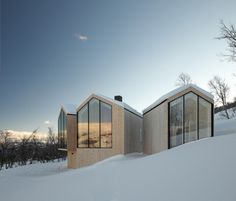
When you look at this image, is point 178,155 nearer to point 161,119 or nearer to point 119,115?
point 161,119

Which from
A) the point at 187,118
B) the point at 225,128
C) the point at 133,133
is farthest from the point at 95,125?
the point at 225,128

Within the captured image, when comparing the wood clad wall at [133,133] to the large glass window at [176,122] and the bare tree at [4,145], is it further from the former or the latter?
the bare tree at [4,145]

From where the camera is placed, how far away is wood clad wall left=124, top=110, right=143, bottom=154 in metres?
14.8

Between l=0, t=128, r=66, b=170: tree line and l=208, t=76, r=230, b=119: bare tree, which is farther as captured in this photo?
l=208, t=76, r=230, b=119: bare tree

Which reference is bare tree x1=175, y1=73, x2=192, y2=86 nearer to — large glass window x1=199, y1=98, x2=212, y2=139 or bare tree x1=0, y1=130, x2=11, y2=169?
large glass window x1=199, y1=98, x2=212, y2=139

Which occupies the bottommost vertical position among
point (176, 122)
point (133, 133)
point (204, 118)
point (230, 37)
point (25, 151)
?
point (25, 151)

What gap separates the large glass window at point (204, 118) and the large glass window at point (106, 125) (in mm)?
5048

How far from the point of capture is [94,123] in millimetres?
14617

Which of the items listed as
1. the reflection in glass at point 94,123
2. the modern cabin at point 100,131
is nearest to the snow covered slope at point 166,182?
the modern cabin at point 100,131

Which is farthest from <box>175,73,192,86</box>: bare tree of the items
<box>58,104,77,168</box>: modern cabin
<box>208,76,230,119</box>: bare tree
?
<box>58,104,77,168</box>: modern cabin

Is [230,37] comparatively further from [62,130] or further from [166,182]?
[166,182]

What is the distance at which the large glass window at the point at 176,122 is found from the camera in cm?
1198

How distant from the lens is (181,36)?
1511 cm

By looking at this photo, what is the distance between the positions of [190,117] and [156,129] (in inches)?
100
